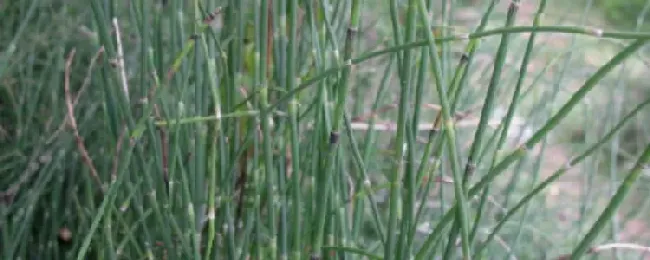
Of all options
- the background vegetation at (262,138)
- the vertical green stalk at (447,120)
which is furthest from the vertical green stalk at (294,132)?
the vertical green stalk at (447,120)

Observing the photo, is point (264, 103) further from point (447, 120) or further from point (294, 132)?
point (447, 120)

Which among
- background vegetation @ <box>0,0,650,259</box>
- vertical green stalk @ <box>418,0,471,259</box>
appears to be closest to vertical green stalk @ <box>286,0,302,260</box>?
background vegetation @ <box>0,0,650,259</box>

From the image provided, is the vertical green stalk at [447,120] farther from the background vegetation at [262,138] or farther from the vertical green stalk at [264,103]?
the vertical green stalk at [264,103]

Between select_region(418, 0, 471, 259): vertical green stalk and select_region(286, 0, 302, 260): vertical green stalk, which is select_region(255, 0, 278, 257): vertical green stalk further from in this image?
select_region(418, 0, 471, 259): vertical green stalk

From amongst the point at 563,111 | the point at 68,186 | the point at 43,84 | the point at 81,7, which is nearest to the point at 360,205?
the point at 563,111

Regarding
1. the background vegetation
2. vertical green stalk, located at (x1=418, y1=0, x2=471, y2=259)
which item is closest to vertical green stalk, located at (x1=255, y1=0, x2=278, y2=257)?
the background vegetation

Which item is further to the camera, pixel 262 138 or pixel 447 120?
pixel 262 138

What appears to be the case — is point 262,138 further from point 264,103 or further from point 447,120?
point 447,120

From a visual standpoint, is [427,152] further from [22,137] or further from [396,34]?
[22,137]

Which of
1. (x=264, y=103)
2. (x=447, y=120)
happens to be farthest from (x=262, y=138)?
(x=447, y=120)

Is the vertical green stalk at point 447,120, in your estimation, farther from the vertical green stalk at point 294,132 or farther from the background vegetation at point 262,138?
the vertical green stalk at point 294,132

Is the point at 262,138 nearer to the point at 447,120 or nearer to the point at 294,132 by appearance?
the point at 294,132

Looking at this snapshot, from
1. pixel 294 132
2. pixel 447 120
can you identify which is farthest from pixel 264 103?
pixel 447 120
